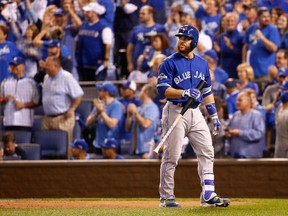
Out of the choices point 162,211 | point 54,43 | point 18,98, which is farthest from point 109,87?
point 162,211

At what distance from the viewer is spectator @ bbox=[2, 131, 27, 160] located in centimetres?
1316

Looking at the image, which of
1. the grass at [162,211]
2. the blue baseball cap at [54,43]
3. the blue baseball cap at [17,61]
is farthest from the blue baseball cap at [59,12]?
the grass at [162,211]

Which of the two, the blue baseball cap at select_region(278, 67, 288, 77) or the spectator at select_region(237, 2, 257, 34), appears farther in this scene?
the spectator at select_region(237, 2, 257, 34)

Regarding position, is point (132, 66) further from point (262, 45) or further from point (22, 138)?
point (22, 138)

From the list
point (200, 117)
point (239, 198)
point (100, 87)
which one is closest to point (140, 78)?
point (100, 87)

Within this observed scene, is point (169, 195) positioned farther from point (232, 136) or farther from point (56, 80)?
point (56, 80)

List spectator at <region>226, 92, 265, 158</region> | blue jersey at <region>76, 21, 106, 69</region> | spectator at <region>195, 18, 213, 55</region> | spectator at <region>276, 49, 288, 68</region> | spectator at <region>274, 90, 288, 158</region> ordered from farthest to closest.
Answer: blue jersey at <region>76, 21, 106, 69</region>
spectator at <region>195, 18, 213, 55</region>
spectator at <region>276, 49, 288, 68</region>
spectator at <region>226, 92, 265, 158</region>
spectator at <region>274, 90, 288, 158</region>

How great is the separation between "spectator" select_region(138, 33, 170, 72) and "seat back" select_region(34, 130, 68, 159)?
2.10 metres

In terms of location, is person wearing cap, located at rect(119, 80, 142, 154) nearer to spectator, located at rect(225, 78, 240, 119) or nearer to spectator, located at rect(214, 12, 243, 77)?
spectator, located at rect(225, 78, 240, 119)

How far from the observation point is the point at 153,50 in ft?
47.8

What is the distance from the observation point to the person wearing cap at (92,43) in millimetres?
15203

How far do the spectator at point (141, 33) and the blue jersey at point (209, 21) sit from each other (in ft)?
2.64

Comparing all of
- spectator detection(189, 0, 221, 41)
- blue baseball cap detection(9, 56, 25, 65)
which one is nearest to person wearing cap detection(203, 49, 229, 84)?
spectator detection(189, 0, 221, 41)

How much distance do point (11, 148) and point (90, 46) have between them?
295cm
